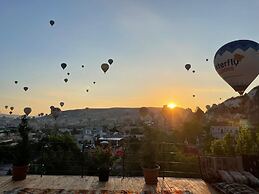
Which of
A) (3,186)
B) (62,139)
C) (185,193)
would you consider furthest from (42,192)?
(62,139)

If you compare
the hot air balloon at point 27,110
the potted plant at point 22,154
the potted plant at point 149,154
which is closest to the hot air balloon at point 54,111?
the hot air balloon at point 27,110

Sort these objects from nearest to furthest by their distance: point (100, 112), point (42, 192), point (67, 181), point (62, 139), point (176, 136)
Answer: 1. point (42, 192)
2. point (67, 181)
3. point (62, 139)
4. point (176, 136)
5. point (100, 112)

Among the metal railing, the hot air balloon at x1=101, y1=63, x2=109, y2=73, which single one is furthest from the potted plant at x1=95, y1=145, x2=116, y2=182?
the hot air balloon at x1=101, y1=63, x2=109, y2=73

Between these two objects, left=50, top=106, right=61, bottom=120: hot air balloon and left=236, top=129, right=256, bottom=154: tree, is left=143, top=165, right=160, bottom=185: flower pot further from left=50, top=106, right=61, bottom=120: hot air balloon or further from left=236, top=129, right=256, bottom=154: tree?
left=50, top=106, right=61, bottom=120: hot air balloon

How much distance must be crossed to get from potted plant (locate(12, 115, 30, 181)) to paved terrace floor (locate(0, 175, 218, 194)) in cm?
26

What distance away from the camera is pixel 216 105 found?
83.8 meters

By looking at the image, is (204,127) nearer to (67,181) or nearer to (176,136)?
(176,136)

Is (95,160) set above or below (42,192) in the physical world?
above

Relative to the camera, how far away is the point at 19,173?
8.59 m

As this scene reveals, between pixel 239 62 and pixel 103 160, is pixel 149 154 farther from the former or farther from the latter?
pixel 239 62

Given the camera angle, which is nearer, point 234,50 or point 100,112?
point 234,50

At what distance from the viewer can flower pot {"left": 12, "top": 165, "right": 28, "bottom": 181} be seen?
8.53 meters

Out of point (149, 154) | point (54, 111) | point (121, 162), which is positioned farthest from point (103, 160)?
point (54, 111)

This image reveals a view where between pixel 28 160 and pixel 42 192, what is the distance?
2010 millimetres
